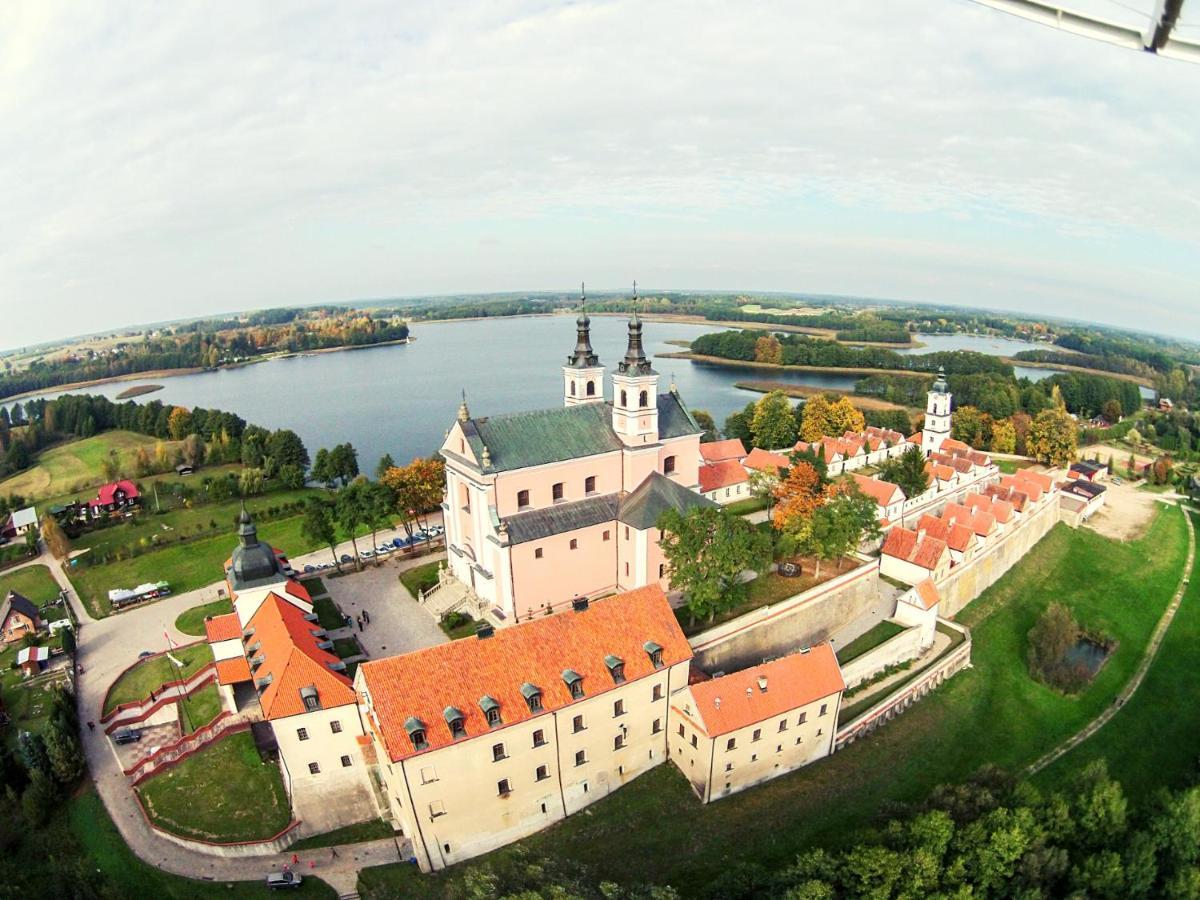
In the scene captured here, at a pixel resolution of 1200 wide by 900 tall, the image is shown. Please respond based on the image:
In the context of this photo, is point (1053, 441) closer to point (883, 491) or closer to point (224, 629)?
point (883, 491)

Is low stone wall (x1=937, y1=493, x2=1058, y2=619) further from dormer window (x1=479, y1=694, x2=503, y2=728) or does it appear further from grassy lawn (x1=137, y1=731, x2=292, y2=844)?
grassy lawn (x1=137, y1=731, x2=292, y2=844)

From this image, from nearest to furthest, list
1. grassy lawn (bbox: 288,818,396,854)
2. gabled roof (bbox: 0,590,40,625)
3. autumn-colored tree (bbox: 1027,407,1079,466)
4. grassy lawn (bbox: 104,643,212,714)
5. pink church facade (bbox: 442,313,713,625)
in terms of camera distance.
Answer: grassy lawn (bbox: 288,818,396,854) < grassy lawn (bbox: 104,643,212,714) < pink church facade (bbox: 442,313,713,625) < gabled roof (bbox: 0,590,40,625) < autumn-colored tree (bbox: 1027,407,1079,466)

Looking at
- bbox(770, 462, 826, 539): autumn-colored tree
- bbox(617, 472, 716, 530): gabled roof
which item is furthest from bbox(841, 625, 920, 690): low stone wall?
bbox(617, 472, 716, 530): gabled roof

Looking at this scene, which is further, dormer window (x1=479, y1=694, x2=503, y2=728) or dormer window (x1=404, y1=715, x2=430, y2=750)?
dormer window (x1=479, y1=694, x2=503, y2=728)

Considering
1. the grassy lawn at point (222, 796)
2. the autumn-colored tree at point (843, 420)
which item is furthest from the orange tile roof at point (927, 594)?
the autumn-colored tree at point (843, 420)

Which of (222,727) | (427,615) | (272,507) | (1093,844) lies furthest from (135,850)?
(272,507)

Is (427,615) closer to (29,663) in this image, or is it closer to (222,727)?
(222,727)
